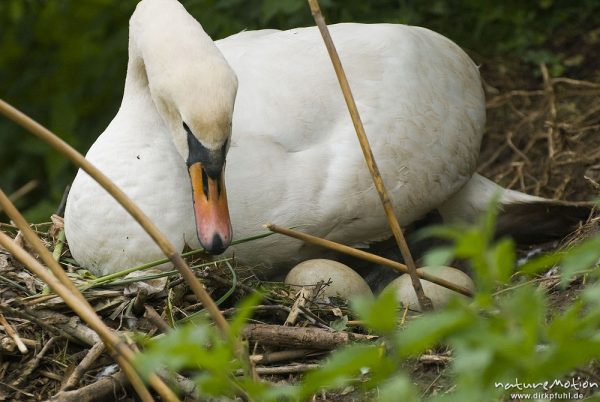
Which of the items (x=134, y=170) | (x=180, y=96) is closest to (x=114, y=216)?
(x=134, y=170)

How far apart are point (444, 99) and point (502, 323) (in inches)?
120

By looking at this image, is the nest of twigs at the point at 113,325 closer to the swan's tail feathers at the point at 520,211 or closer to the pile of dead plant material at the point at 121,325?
the pile of dead plant material at the point at 121,325

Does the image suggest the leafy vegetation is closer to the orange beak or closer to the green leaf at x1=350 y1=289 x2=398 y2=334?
the orange beak

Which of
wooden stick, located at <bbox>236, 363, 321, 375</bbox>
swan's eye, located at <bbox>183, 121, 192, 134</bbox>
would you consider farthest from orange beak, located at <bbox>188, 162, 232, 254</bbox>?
wooden stick, located at <bbox>236, 363, 321, 375</bbox>

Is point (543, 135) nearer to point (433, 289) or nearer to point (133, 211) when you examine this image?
point (433, 289)

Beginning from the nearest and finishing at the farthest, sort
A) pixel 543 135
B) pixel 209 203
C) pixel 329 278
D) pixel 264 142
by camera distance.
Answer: pixel 209 203 → pixel 329 278 → pixel 264 142 → pixel 543 135

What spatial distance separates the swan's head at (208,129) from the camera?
3730mm

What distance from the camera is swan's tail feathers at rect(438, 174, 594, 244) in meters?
5.38

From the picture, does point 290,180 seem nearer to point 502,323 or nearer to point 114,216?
point 114,216

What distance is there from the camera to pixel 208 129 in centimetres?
375

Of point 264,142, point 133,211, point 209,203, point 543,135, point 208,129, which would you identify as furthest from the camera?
point 543,135

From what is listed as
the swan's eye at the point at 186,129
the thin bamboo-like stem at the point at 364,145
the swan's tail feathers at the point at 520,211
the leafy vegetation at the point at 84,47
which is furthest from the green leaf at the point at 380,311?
the leafy vegetation at the point at 84,47

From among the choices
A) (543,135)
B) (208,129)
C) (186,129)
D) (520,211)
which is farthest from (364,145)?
(543,135)

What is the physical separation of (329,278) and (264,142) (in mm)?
630
